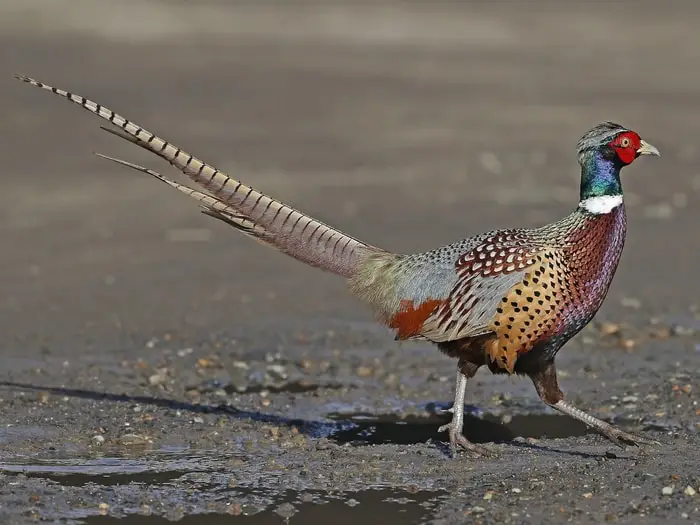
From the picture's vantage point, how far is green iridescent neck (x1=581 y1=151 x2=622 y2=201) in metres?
6.36

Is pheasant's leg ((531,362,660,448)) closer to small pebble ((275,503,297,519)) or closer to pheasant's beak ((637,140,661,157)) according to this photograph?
pheasant's beak ((637,140,661,157))

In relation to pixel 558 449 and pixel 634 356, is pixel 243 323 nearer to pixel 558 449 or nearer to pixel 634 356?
pixel 634 356

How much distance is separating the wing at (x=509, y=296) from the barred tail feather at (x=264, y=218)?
0.67 m

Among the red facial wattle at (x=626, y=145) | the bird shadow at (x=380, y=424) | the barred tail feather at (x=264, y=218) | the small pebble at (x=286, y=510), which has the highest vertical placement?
the red facial wattle at (x=626, y=145)

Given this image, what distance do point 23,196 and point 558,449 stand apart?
7.88m

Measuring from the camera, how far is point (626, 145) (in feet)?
20.9

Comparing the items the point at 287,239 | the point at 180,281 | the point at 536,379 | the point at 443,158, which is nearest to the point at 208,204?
the point at 287,239

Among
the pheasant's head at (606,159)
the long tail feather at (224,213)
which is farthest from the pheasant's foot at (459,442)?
the long tail feather at (224,213)

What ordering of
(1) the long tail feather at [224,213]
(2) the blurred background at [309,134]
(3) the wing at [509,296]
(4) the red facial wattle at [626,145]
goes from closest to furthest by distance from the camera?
1. (3) the wing at [509,296]
2. (4) the red facial wattle at [626,145]
3. (1) the long tail feather at [224,213]
4. (2) the blurred background at [309,134]

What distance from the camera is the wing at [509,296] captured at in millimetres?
6215

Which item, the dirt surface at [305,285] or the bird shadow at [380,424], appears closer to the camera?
the dirt surface at [305,285]

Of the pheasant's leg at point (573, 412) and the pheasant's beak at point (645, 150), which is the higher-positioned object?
the pheasant's beak at point (645, 150)

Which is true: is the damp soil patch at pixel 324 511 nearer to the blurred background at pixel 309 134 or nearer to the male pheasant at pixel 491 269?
the male pheasant at pixel 491 269

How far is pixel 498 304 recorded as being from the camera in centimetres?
628
